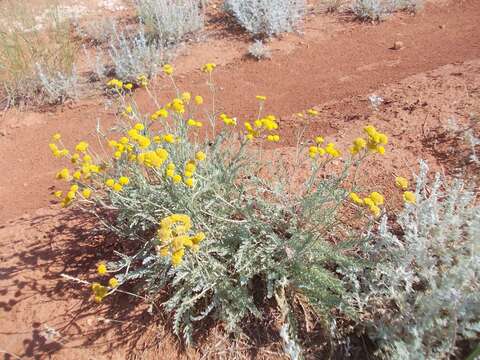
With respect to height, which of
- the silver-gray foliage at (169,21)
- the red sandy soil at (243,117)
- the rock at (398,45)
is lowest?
the red sandy soil at (243,117)

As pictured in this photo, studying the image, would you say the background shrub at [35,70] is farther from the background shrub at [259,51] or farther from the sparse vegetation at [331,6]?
the sparse vegetation at [331,6]

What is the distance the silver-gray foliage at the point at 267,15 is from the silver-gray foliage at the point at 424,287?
3.96 m

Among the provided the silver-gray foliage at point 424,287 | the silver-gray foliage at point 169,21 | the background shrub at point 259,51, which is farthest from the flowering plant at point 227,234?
the silver-gray foliage at point 169,21

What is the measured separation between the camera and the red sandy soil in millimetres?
2297

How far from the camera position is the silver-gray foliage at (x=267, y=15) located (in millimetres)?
5363

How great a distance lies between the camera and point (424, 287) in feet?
6.70

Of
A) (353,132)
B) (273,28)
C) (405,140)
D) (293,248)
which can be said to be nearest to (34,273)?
(293,248)

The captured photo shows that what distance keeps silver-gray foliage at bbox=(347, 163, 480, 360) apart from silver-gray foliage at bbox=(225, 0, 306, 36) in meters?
3.96

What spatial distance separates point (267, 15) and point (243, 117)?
212cm

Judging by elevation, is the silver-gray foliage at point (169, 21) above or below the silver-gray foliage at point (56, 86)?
above

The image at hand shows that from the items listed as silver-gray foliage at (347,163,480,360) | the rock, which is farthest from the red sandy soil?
silver-gray foliage at (347,163,480,360)

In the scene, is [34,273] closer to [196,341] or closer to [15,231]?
[15,231]

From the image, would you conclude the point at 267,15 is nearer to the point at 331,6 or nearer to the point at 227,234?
the point at 331,6

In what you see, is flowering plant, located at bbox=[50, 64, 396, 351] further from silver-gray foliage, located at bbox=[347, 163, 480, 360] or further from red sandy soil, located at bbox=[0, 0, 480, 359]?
red sandy soil, located at bbox=[0, 0, 480, 359]
